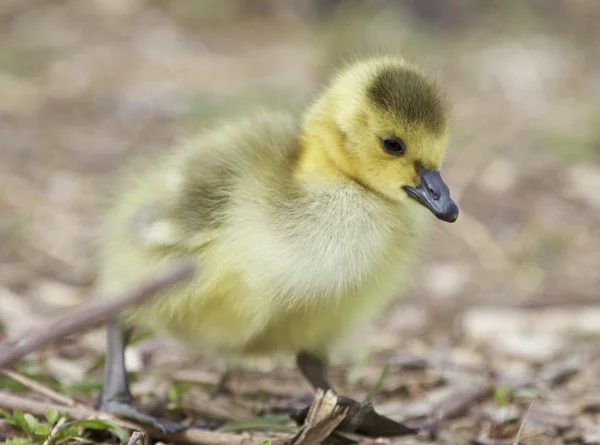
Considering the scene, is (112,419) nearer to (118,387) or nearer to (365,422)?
(118,387)

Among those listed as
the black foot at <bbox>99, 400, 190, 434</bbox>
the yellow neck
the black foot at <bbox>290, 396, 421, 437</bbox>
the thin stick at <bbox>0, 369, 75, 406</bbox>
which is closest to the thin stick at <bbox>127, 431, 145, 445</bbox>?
the black foot at <bbox>99, 400, 190, 434</bbox>

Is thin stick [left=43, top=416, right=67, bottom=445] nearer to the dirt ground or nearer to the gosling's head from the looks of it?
the dirt ground

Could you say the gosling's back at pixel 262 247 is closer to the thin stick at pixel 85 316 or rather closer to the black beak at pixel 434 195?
the black beak at pixel 434 195

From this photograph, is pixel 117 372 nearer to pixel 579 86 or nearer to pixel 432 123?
pixel 432 123

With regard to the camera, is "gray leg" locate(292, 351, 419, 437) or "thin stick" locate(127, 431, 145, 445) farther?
"gray leg" locate(292, 351, 419, 437)

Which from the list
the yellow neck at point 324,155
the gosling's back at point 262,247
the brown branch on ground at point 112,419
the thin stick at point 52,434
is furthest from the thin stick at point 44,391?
the yellow neck at point 324,155

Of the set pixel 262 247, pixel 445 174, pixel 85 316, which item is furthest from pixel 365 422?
pixel 445 174
